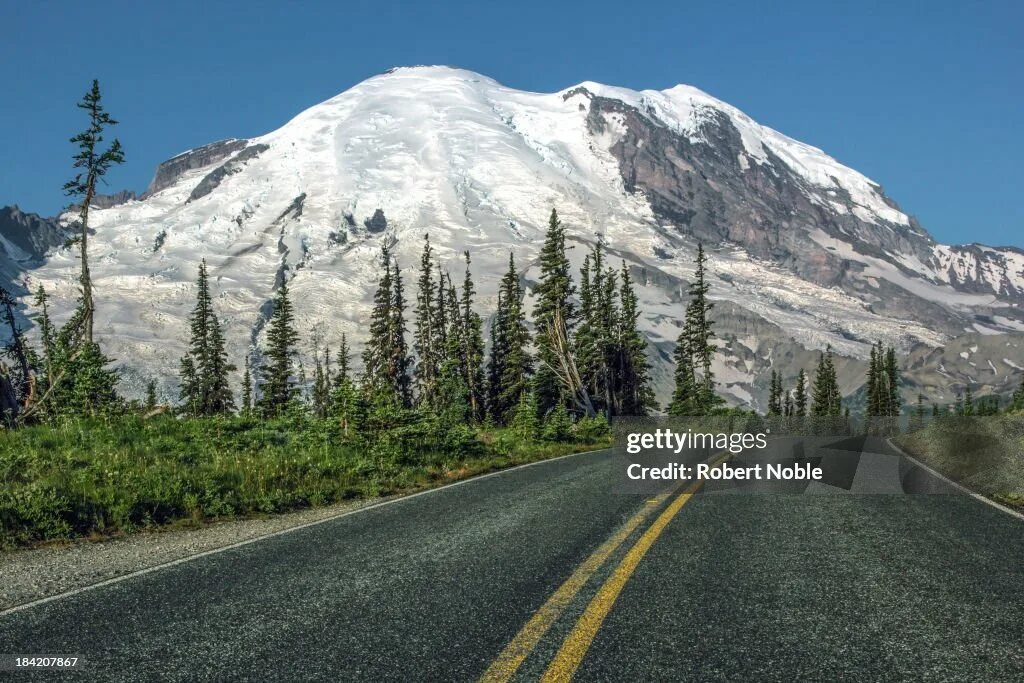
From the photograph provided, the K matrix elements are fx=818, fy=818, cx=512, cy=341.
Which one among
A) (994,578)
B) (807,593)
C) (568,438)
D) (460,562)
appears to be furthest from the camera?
(568,438)

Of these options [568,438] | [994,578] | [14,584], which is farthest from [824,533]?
[568,438]

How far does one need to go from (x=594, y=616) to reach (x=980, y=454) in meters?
16.4

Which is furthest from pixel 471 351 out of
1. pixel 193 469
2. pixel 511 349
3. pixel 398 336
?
pixel 193 469

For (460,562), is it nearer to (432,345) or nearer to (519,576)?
(519,576)

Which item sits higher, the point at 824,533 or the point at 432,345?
the point at 432,345

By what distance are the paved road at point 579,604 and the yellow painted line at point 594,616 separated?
2 centimetres

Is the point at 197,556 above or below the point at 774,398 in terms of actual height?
above

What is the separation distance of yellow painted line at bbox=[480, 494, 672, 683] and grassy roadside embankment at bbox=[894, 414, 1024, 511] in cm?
718

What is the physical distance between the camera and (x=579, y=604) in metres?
→ 6.31

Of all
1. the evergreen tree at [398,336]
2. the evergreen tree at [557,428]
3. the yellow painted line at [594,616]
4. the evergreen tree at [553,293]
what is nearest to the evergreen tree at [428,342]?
the evergreen tree at [398,336]

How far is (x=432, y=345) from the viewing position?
3157 inches

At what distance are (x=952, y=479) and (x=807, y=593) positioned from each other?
1166cm

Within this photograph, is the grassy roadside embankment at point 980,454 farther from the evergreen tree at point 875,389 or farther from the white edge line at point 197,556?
the evergreen tree at point 875,389

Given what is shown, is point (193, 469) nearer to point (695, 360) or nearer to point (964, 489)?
point (964, 489)
